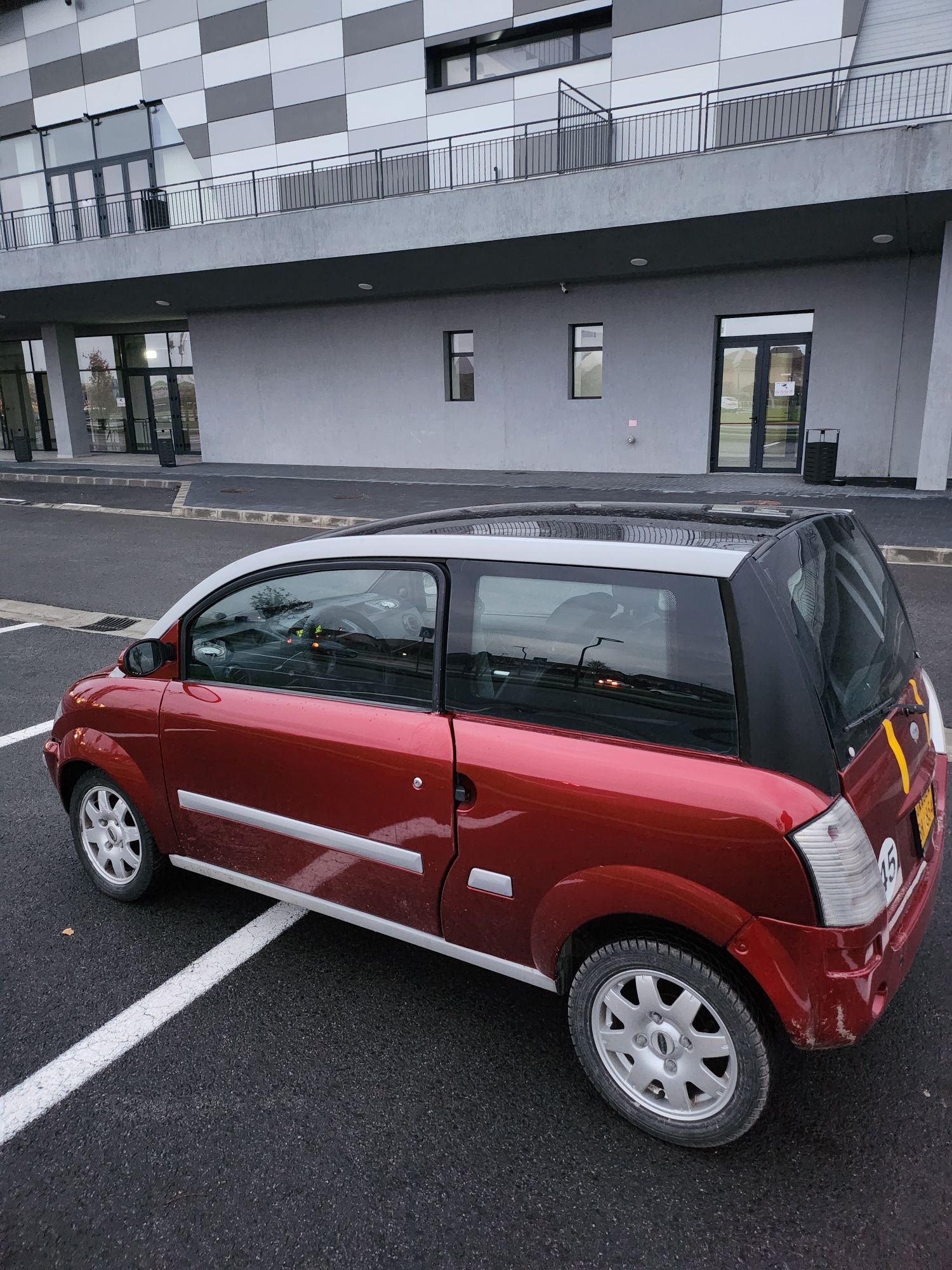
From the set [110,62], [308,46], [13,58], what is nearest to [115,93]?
[110,62]

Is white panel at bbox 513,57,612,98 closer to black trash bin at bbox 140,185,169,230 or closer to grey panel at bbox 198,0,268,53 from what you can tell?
grey panel at bbox 198,0,268,53

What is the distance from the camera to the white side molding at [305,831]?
2.73 m

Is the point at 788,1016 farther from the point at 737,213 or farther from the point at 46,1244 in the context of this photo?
the point at 737,213

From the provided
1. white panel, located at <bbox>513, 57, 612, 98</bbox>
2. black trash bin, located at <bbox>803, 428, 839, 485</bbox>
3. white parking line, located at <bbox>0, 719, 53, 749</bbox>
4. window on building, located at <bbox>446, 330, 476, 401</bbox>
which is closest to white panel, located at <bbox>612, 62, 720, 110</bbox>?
white panel, located at <bbox>513, 57, 612, 98</bbox>

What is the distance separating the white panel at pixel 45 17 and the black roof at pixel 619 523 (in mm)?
29666

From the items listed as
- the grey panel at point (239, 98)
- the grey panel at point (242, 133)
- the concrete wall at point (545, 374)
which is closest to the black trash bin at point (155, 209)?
the grey panel at point (242, 133)

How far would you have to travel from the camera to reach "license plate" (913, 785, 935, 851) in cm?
259

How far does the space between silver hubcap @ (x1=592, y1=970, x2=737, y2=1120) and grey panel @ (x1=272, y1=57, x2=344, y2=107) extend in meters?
24.1

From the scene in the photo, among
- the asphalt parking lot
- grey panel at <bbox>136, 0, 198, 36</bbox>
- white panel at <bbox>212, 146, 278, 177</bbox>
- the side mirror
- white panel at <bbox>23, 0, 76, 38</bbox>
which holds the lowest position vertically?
the asphalt parking lot

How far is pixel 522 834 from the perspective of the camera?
245 cm

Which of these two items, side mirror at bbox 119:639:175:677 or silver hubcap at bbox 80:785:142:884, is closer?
side mirror at bbox 119:639:175:677

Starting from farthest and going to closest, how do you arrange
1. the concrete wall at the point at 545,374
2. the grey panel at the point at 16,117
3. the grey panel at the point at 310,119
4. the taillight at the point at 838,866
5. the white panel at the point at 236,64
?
the grey panel at the point at 16,117 < the white panel at the point at 236,64 < the grey panel at the point at 310,119 < the concrete wall at the point at 545,374 < the taillight at the point at 838,866

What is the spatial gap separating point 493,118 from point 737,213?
318 inches

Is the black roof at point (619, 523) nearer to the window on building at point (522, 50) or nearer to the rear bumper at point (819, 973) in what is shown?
the rear bumper at point (819, 973)
